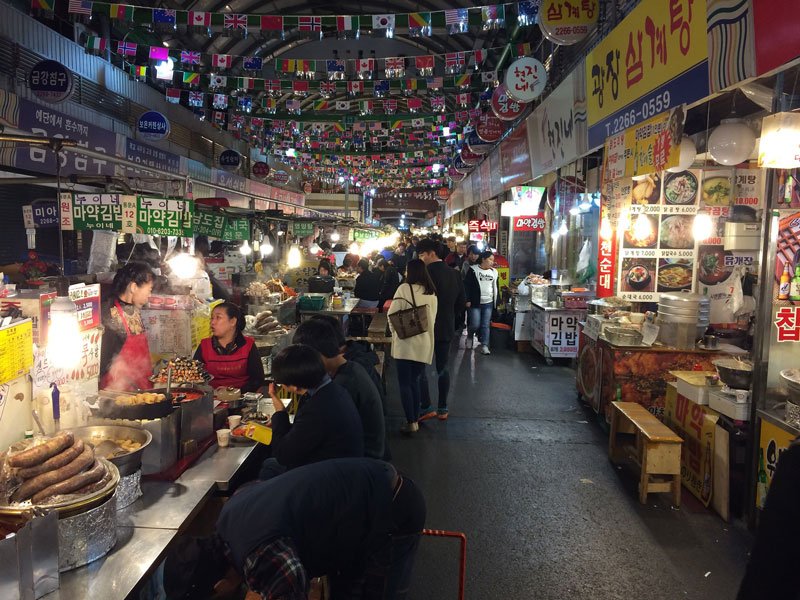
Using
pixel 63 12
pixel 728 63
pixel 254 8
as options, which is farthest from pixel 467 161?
pixel 728 63

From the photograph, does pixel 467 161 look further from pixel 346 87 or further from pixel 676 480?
pixel 676 480

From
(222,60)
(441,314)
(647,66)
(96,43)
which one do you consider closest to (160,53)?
(96,43)

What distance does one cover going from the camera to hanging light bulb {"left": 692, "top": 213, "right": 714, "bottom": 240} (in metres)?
7.62

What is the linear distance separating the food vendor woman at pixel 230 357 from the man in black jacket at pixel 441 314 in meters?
2.52

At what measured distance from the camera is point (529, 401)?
27.6 feet

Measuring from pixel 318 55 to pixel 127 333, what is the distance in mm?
18463

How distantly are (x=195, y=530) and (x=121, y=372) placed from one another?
6.61ft

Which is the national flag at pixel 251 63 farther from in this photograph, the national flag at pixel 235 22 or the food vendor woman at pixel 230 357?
the food vendor woman at pixel 230 357

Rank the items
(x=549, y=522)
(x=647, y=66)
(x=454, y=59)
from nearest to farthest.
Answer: (x=549, y=522) < (x=647, y=66) < (x=454, y=59)

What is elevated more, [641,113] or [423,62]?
[423,62]

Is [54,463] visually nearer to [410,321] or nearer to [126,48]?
[410,321]

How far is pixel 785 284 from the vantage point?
457cm

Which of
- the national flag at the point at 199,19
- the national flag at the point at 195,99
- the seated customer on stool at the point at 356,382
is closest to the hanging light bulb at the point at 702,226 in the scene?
the seated customer on stool at the point at 356,382

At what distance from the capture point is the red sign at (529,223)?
46.8 ft
